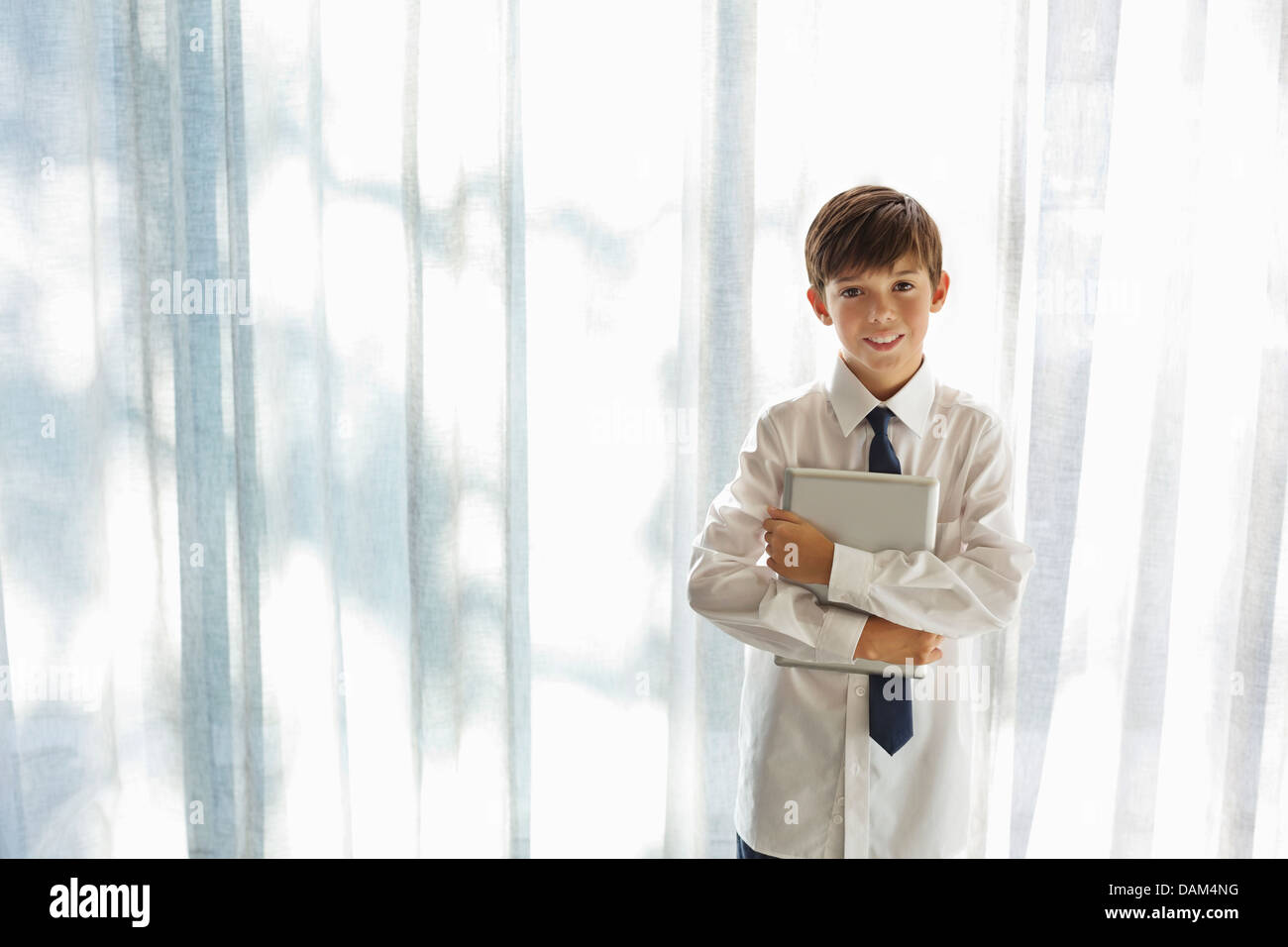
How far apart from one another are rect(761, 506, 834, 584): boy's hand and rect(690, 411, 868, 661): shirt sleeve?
0.03 metres

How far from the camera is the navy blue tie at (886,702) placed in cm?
105

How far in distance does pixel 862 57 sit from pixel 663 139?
0.34m

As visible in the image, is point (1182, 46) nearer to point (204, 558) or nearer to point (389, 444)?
point (389, 444)

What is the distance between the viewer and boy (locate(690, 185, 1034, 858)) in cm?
100

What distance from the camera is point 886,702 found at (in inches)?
41.4

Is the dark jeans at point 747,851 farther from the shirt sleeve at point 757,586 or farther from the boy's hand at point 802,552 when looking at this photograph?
the boy's hand at point 802,552

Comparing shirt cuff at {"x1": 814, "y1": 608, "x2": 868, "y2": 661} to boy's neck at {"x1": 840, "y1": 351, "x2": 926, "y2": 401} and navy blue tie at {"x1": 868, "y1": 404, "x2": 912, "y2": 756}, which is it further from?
boy's neck at {"x1": 840, "y1": 351, "x2": 926, "y2": 401}

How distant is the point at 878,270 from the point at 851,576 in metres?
0.34

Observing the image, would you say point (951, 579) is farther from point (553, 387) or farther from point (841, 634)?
point (553, 387)

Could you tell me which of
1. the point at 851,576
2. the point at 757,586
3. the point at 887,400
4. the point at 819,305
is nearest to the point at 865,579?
the point at 851,576

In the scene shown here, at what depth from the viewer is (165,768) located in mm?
1628

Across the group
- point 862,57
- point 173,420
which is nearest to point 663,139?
point 862,57

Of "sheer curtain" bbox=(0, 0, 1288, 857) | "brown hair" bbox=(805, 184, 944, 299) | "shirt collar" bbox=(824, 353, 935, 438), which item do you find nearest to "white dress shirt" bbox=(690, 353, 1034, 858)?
"shirt collar" bbox=(824, 353, 935, 438)
